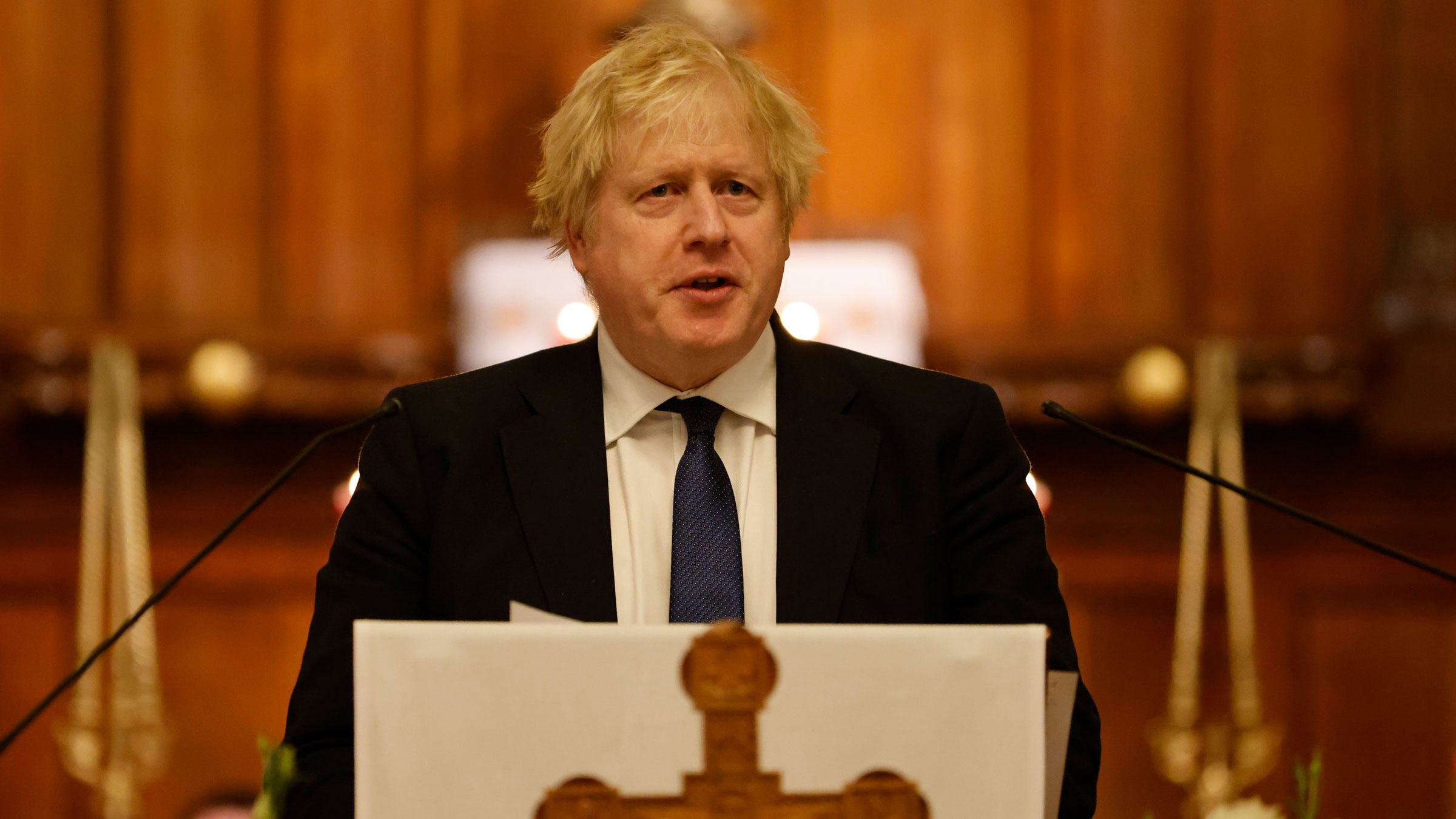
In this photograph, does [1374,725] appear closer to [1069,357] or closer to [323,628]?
[1069,357]

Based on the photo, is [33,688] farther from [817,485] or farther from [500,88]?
[817,485]

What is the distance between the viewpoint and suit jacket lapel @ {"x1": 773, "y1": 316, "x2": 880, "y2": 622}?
67.8 inches

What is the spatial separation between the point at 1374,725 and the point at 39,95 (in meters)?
3.66

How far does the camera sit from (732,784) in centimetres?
114

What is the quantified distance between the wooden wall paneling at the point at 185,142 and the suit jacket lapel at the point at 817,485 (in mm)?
2455

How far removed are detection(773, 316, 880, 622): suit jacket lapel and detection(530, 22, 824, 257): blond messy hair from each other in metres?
0.21

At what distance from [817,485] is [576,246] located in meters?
0.47

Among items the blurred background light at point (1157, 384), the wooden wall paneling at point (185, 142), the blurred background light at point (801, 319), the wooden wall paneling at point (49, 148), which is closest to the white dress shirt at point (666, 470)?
the blurred background light at point (801, 319)

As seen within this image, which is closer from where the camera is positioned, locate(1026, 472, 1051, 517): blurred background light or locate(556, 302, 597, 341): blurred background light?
locate(1026, 472, 1051, 517): blurred background light

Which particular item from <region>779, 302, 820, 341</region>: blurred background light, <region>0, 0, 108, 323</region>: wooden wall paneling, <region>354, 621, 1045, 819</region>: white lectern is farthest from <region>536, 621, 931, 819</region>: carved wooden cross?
<region>0, 0, 108, 323</region>: wooden wall paneling

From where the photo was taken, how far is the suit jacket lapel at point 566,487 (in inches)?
68.1

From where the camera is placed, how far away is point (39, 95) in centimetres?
385

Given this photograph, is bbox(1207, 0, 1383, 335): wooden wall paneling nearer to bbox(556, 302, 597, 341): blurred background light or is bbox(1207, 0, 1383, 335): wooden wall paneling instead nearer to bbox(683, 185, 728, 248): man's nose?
bbox(556, 302, 597, 341): blurred background light

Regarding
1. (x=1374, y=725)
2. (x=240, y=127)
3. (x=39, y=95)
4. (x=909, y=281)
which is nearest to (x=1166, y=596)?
(x=1374, y=725)
